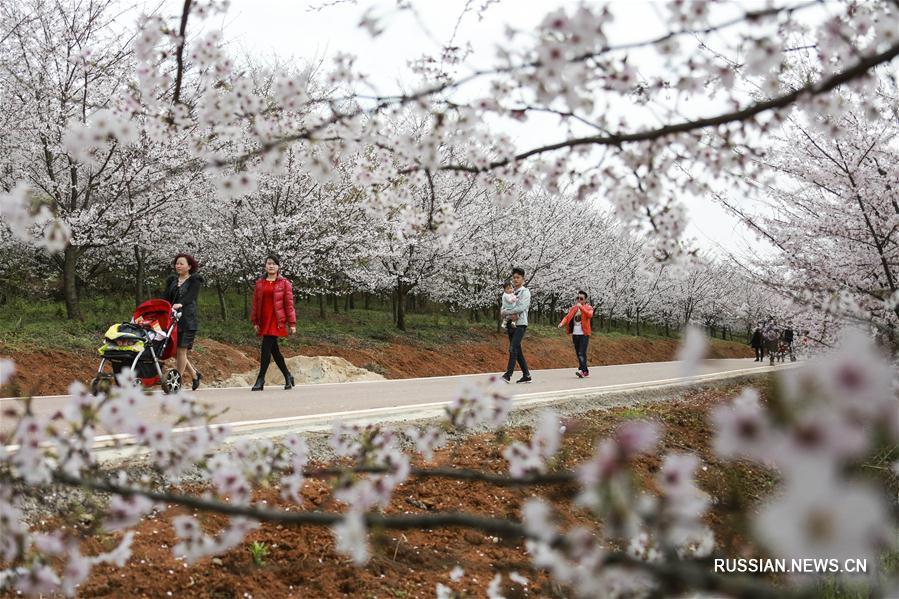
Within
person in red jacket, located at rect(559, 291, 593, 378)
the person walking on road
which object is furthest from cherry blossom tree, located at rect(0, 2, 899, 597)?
person in red jacket, located at rect(559, 291, 593, 378)

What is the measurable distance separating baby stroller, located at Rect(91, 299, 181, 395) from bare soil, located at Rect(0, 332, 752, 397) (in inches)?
33.7

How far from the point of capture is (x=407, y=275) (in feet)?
61.4

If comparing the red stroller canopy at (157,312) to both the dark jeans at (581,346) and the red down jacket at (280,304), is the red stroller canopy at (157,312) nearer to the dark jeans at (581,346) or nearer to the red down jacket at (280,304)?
the red down jacket at (280,304)

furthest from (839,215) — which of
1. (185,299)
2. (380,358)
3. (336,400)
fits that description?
(380,358)

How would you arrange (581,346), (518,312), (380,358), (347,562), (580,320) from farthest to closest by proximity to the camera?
1. (380,358)
2. (581,346)
3. (580,320)
4. (518,312)
5. (347,562)

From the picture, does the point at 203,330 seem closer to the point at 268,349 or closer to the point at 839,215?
the point at 268,349

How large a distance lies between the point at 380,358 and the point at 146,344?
25.0ft

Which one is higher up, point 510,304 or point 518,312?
point 510,304

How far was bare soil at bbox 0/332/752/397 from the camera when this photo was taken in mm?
9391

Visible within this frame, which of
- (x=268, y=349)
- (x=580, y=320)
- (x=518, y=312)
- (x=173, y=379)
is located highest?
(x=518, y=312)

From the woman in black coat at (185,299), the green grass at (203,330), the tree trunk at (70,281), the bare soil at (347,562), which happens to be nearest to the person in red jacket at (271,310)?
the woman in black coat at (185,299)

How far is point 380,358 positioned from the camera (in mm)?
14664

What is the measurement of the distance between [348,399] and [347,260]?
33.0 feet

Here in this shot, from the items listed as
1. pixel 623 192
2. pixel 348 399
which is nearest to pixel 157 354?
pixel 348 399
